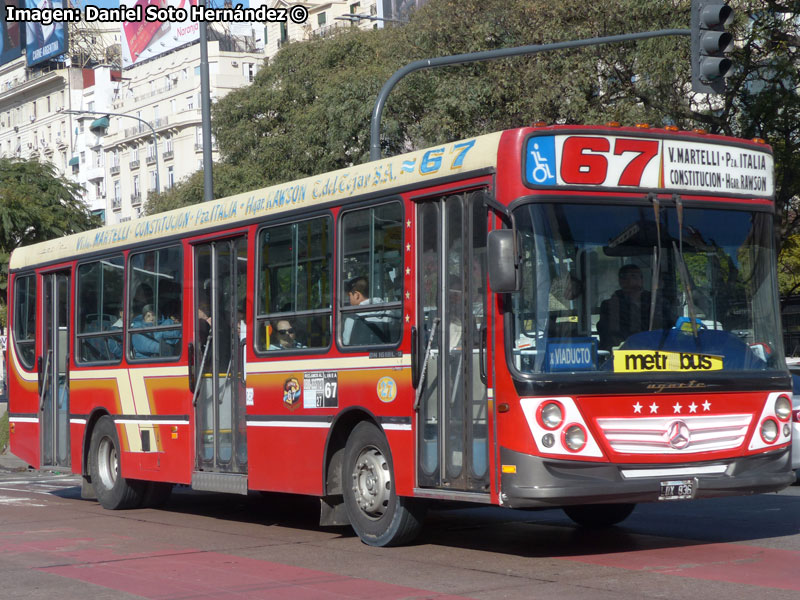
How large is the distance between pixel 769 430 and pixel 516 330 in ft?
7.06

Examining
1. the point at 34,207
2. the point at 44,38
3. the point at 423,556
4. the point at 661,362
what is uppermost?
the point at 44,38

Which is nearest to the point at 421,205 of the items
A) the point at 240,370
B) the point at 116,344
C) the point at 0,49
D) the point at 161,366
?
the point at 240,370

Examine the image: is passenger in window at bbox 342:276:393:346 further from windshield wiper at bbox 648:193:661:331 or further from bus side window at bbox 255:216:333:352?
windshield wiper at bbox 648:193:661:331

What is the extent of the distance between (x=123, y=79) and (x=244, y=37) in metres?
10.1

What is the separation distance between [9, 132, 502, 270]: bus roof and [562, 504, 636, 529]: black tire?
3.31 meters

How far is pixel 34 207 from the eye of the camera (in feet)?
105

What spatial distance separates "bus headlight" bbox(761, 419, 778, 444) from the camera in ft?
32.5

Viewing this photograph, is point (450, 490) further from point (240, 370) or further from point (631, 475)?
point (240, 370)

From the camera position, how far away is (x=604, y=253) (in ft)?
30.9

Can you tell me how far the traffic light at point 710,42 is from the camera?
14.4m

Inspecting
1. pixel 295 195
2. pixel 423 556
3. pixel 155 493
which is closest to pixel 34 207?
pixel 155 493

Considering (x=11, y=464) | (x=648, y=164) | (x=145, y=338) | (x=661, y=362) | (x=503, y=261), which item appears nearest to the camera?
(x=503, y=261)

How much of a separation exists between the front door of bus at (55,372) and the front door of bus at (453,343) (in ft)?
23.1

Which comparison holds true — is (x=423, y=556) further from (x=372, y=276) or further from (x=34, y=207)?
(x=34, y=207)
